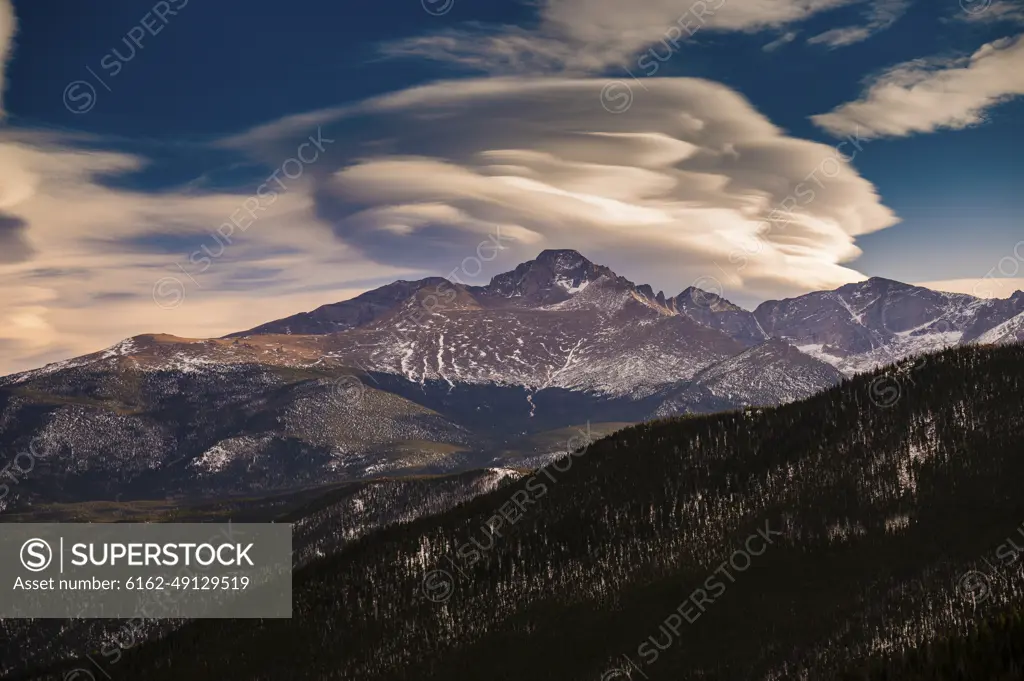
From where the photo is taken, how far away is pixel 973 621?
194750mm

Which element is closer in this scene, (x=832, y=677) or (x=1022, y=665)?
(x=1022, y=665)

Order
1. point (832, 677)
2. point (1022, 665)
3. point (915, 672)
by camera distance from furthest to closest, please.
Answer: point (832, 677) → point (915, 672) → point (1022, 665)

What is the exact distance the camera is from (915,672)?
267 feet

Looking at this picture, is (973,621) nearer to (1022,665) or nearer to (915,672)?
(915,672)

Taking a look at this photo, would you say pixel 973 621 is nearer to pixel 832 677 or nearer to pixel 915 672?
pixel 832 677

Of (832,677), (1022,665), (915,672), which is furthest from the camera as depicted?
(832,677)

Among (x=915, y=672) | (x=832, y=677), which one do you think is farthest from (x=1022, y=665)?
(x=832, y=677)

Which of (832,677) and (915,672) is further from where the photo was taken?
(832,677)

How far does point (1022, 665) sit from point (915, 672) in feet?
74.5

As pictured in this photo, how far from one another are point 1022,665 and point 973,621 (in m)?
154

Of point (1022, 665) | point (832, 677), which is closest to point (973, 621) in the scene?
point (832, 677)

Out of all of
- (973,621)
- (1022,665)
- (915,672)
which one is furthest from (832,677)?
(1022,665)

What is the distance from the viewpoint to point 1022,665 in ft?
197

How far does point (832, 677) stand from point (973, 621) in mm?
33377
